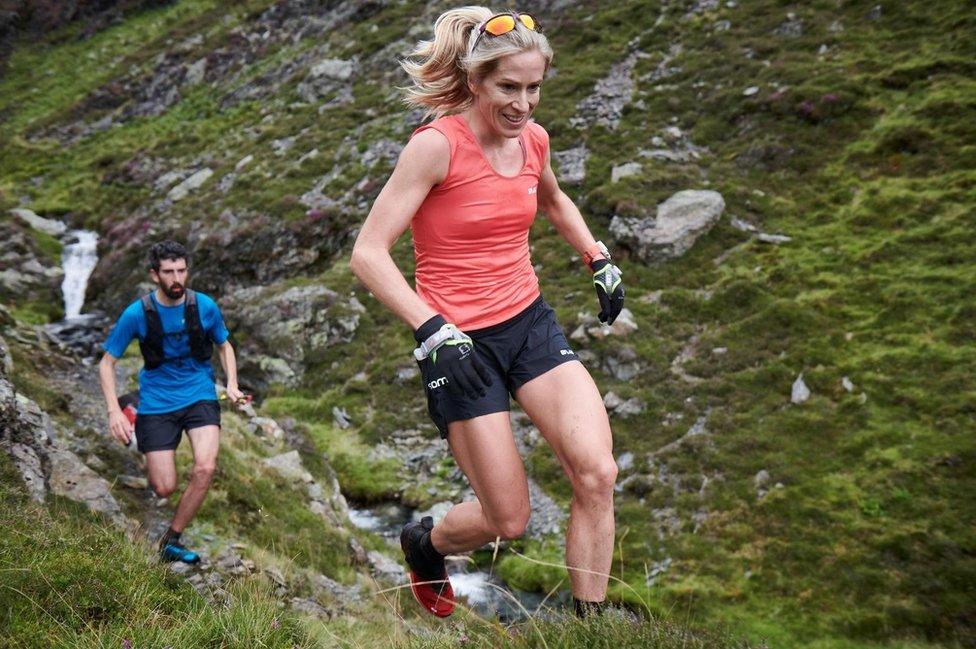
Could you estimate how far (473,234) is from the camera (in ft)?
16.2

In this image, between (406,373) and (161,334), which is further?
(406,373)

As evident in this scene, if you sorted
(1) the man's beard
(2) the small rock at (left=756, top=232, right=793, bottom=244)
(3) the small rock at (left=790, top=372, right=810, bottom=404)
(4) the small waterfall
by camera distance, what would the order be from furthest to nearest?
(4) the small waterfall → (2) the small rock at (left=756, top=232, right=793, bottom=244) → (3) the small rock at (left=790, top=372, right=810, bottom=404) → (1) the man's beard

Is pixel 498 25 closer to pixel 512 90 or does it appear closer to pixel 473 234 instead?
pixel 512 90

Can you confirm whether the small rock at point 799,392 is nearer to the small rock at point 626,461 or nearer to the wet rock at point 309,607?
the small rock at point 626,461

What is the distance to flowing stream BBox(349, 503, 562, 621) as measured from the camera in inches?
446

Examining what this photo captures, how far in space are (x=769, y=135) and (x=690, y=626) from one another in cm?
1994

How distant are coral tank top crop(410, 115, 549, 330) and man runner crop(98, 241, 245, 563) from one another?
432 centimetres

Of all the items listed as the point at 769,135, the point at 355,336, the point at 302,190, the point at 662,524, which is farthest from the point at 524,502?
the point at 302,190

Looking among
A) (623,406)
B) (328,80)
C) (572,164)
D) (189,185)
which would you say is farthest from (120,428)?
(328,80)

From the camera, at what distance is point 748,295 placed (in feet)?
54.6

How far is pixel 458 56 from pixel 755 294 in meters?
13.2

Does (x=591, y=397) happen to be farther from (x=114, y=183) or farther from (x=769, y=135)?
(x=114, y=183)

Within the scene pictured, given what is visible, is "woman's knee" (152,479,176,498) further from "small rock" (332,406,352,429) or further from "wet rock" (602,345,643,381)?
"wet rock" (602,345,643,381)

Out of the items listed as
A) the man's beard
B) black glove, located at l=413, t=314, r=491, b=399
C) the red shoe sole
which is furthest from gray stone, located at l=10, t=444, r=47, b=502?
black glove, located at l=413, t=314, r=491, b=399
